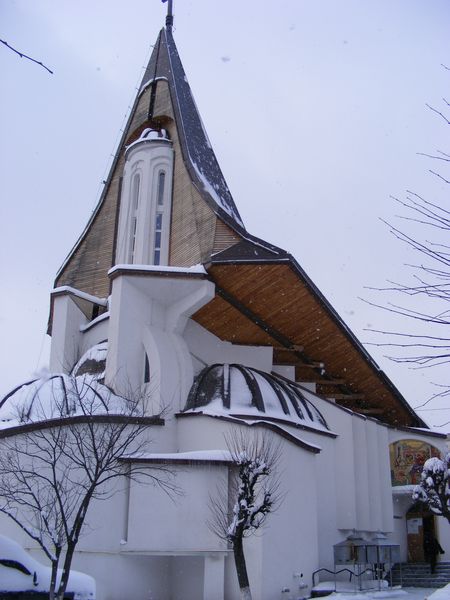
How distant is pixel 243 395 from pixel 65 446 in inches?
232

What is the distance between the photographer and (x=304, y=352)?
27.3 metres

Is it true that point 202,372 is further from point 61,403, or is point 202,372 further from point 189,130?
point 189,130

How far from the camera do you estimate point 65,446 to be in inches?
728

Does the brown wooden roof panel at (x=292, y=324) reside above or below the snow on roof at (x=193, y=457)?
above

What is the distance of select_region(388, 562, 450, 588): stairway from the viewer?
2491 centimetres

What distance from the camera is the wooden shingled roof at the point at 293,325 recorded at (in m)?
22.2

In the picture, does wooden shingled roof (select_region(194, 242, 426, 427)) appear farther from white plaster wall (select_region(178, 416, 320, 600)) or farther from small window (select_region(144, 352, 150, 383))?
white plaster wall (select_region(178, 416, 320, 600))

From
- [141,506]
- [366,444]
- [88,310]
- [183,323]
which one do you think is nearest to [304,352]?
[366,444]

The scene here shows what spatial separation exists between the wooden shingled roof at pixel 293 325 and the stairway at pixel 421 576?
6.28 m

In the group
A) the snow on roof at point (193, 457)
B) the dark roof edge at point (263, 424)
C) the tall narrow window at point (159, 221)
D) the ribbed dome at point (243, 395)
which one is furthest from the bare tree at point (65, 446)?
the tall narrow window at point (159, 221)

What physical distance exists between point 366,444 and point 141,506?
11.2m

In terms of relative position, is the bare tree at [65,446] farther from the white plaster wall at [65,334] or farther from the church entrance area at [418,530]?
the church entrance area at [418,530]

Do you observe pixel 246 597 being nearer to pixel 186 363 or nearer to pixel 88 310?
pixel 186 363

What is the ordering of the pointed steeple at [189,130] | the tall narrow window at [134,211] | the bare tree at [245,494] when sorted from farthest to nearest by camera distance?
the tall narrow window at [134,211] → the pointed steeple at [189,130] → the bare tree at [245,494]
